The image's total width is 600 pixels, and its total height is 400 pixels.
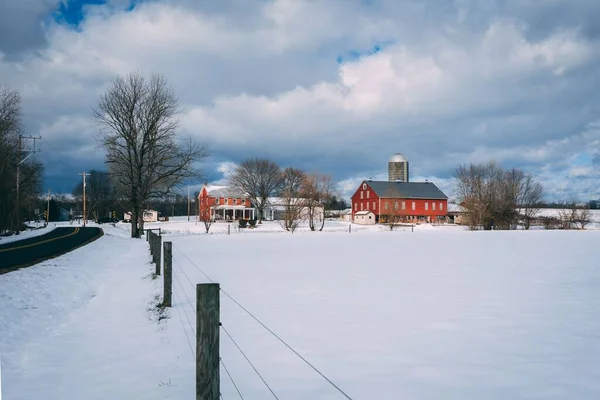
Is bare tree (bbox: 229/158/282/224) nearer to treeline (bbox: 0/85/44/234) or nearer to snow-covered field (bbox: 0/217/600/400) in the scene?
treeline (bbox: 0/85/44/234)

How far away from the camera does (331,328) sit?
901cm

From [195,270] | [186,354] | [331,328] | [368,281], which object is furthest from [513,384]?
[195,270]

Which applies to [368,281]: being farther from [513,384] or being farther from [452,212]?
[452,212]

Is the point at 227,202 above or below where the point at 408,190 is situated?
below

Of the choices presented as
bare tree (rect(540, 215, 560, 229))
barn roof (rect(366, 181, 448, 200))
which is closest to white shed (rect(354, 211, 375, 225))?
barn roof (rect(366, 181, 448, 200))

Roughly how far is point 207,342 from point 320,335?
448 centimetres

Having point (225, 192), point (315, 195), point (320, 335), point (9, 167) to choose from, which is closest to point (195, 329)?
point (320, 335)

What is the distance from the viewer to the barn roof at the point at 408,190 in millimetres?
86062

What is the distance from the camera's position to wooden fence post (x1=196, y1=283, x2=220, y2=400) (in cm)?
434

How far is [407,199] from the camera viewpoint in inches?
3420

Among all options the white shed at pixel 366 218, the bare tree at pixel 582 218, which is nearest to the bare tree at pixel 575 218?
the bare tree at pixel 582 218

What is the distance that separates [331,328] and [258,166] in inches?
3329

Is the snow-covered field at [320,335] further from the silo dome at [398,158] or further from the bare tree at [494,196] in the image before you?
the silo dome at [398,158]

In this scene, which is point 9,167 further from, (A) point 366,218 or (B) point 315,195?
(A) point 366,218
